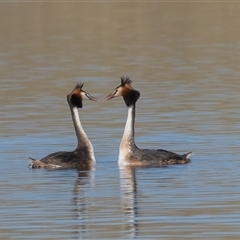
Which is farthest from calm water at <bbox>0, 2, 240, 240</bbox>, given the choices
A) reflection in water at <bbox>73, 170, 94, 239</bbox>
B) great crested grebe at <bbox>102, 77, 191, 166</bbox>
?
great crested grebe at <bbox>102, 77, 191, 166</bbox>

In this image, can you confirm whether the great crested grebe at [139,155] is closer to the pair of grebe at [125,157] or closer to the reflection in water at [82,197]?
the pair of grebe at [125,157]

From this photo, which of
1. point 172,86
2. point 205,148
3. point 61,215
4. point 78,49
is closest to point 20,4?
point 78,49

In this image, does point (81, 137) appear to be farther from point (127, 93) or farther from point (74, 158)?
Answer: point (127, 93)

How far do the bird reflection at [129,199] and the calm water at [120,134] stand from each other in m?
0.02

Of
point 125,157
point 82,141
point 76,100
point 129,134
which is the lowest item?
point 125,157

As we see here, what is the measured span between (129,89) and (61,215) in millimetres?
5011

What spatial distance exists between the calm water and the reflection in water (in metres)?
0.01

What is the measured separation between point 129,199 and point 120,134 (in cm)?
584

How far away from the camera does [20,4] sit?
76.7 meters

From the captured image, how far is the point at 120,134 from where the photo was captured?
21.3m

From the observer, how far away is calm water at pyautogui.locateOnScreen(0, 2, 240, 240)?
1416 centimetres

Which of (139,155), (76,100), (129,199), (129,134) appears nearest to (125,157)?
(139,155)

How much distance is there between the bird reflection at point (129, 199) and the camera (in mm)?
13734

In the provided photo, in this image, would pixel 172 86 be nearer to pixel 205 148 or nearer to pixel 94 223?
pixel 205 148
